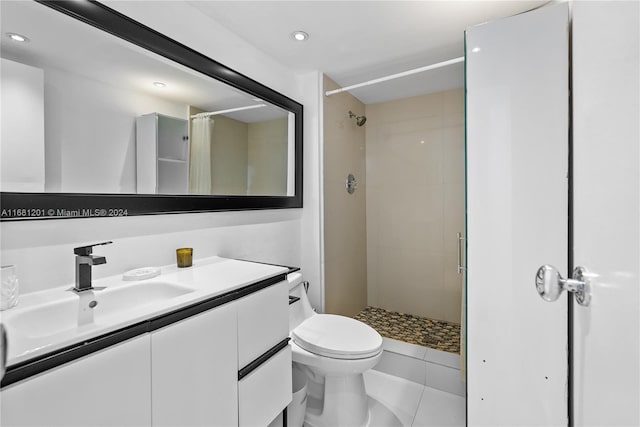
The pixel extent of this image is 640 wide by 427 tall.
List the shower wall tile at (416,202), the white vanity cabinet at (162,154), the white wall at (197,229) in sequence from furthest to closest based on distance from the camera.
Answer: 1. the shower wall tile at (416,202)
2. the white vanity cabinet at (162,154)
3. the white wall at (197,229)

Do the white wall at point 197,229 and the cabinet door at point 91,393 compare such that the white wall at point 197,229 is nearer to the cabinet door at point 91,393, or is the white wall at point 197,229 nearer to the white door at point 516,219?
the cabinet door at point 91,393

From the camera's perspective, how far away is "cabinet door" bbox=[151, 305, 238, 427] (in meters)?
0.93

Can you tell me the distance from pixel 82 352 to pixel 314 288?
172 centimetres

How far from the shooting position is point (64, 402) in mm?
722

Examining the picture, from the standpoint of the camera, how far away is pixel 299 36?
1.84 meters

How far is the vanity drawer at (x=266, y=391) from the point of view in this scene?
1.22 metres

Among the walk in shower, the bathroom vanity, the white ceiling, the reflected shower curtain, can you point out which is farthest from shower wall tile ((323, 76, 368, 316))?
the bathroom vanity

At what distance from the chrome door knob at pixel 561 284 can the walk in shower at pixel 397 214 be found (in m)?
1.82

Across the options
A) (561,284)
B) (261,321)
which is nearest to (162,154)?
(261,321)

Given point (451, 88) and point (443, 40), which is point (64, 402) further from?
point (451, 88)

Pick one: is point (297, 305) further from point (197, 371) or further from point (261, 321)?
point (197, 371)

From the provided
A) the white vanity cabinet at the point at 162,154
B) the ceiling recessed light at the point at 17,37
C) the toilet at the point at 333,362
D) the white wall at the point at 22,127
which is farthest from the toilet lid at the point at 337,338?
the ceiling recessed light at the point at 17,37

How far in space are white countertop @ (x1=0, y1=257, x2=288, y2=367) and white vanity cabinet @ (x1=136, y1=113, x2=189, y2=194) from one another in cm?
40
